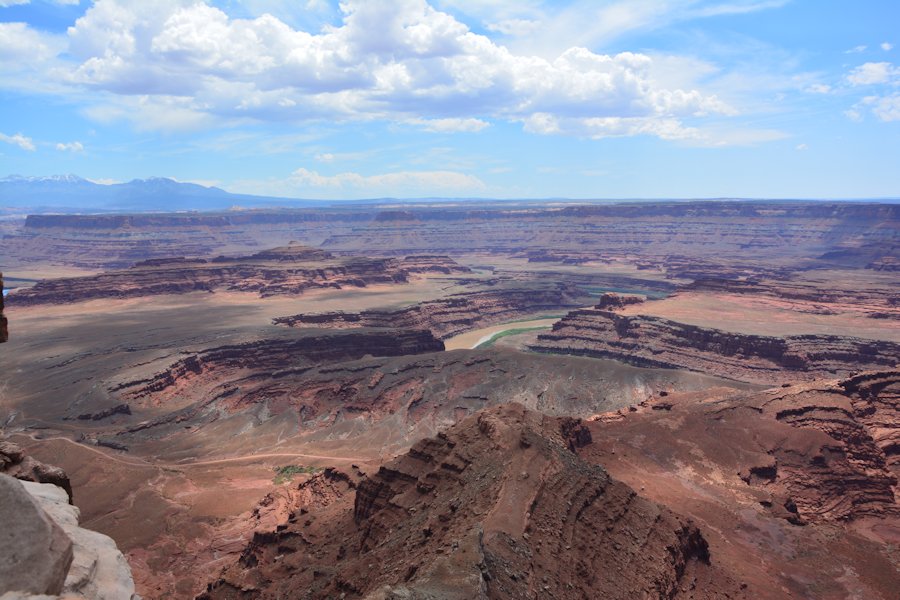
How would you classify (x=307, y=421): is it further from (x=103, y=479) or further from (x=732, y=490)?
(x=732, y=490)

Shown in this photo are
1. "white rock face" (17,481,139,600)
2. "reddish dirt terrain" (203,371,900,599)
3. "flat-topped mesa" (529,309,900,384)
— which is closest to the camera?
"white rock face" (17,481,139,600)

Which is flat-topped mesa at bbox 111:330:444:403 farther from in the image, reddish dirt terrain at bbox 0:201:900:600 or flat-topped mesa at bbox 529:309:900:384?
flat-topped mesa at bbox 529:309:900:384

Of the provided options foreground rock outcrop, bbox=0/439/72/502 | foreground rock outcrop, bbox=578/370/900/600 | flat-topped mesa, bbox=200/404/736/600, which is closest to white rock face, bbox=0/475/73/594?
foreground rock outcrop, bbox=0/439/72/502

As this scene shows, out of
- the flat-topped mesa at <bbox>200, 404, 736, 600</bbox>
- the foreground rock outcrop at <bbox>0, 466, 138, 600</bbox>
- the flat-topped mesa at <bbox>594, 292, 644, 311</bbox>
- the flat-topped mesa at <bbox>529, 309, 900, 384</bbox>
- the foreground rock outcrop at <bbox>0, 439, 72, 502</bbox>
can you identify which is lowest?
the flat-topped mesa at <bbox>529, 309, 900, 384</bbox>

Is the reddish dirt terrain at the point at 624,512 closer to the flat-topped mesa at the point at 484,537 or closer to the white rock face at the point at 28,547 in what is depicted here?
the flat-topped mesa at the point at 484,537

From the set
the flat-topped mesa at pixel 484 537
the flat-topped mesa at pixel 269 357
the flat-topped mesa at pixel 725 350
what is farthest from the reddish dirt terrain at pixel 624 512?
the flat-topped mesa at pixel 269 357

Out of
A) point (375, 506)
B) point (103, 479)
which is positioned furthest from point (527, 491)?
point (103, 479)
